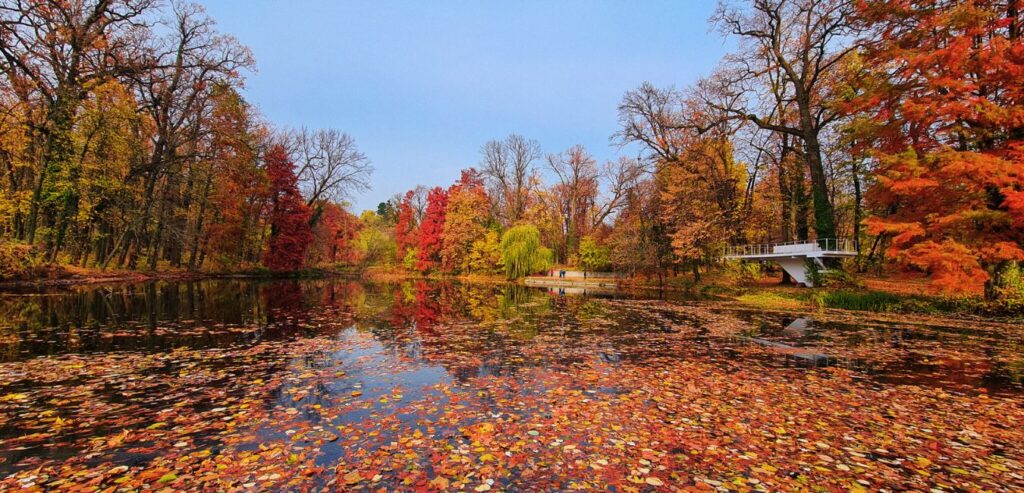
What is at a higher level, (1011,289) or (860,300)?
(1011,289)

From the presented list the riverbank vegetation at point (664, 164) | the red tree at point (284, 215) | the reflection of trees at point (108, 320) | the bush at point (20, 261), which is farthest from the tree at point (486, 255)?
the bush at point (20, 261)

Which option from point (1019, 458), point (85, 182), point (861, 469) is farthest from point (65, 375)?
point (85, 182)

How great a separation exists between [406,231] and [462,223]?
13.2 metres

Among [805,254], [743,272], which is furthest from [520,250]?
[805,254]

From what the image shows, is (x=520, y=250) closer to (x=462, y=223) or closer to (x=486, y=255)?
(x=486, y=255)

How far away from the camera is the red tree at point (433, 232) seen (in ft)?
160

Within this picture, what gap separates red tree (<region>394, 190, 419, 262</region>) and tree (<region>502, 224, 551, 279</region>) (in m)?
16.4

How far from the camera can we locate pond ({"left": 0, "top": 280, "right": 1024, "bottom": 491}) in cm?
374

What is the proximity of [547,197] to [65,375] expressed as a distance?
51598 mm

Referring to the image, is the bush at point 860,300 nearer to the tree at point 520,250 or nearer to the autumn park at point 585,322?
the autumn park at point 585,322

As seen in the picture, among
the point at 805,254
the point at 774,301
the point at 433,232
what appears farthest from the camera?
the point at 433,232

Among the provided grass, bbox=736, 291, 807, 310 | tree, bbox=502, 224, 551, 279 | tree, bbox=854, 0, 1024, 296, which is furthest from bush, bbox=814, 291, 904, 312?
tree, bbox=502, 224, 551, 279

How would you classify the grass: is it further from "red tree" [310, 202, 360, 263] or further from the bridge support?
"red tree" [310, 202, 360, 263]

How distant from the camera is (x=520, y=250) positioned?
134 ft
